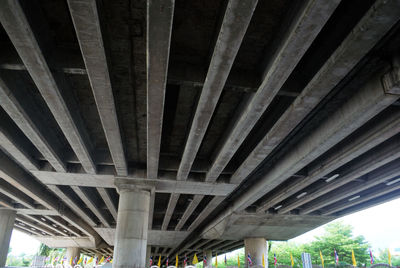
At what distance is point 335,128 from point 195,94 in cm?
486

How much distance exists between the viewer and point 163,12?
5320 mm

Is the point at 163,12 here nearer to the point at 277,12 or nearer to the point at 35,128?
the point at 277,12

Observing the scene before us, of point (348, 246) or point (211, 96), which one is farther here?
point (348, 246)

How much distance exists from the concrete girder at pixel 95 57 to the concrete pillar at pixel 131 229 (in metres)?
4.90

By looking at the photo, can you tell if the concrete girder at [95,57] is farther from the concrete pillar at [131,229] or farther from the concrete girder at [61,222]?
the concrete girder at [61,222]

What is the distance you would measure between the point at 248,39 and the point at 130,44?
119 inches

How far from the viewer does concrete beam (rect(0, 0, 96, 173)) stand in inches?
220

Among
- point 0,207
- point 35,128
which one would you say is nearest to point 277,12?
point 35,128

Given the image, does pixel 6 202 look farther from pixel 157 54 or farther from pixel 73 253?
pixel 73 253

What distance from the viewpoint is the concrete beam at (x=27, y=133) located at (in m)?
8.46

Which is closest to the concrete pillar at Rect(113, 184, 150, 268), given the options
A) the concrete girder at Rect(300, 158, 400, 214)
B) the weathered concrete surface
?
the concrete girder at Rect(300, 158, 400, 214)

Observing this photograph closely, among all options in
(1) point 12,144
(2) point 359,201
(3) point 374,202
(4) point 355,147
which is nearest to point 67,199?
(1) point 12,144

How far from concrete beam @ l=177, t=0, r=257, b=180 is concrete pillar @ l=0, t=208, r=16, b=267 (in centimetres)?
2107

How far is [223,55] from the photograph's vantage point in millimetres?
6496
